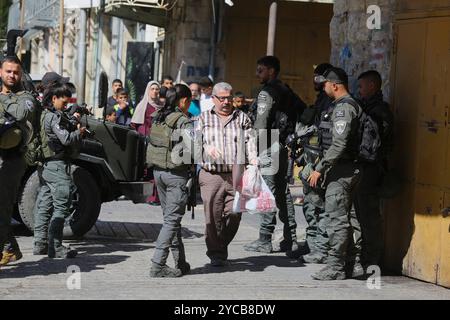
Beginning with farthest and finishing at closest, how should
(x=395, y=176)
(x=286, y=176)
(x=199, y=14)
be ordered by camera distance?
(x=199, y=14)
(x=286, y=176)
(x=395, y=176)

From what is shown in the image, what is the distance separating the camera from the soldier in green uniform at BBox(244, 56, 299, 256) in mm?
9664

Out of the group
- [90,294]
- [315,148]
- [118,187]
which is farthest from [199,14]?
[90,294]

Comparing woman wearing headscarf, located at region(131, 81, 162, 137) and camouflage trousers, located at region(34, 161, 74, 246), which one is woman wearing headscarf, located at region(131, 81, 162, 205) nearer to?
woman wearing headscarf, located at region(131, 81, 162, 137)

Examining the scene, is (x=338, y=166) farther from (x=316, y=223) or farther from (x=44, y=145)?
(x=44, y=145)

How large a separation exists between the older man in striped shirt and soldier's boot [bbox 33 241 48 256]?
1635mm

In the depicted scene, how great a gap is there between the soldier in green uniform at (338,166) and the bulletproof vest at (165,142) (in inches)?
48.6

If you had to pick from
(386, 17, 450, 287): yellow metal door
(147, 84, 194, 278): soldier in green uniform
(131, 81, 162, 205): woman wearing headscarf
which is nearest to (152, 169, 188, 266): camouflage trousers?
(147, 84, 194, 278): soldier in green uniform

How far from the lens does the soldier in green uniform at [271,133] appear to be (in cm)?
966

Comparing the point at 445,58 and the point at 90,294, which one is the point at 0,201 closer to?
the point at 90,294

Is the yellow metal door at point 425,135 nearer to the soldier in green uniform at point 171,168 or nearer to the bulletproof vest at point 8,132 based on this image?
the soldier in green uniform at point 171,168

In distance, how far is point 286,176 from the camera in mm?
10039

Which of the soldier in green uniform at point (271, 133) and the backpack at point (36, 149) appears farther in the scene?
the soldier in green uniform at point (271, 133)

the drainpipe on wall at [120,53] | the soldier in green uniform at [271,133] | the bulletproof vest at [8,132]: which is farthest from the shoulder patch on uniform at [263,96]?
the drainpipe on wall at [120,53]
